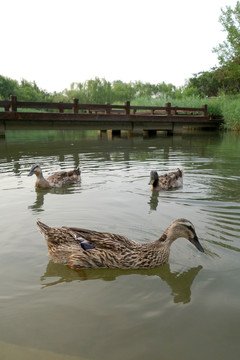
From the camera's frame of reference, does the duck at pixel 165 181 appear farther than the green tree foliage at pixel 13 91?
No

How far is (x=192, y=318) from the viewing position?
2.96m

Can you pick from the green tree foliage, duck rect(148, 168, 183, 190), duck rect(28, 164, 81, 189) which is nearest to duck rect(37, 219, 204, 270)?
duck rect(148, 168, 183, 190)

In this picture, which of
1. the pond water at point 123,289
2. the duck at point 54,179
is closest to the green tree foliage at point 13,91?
the duck at point 54,179

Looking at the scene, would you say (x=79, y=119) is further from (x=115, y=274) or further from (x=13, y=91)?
(x=13, y=91)

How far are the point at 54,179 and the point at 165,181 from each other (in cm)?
293

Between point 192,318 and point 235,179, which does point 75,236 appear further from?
point 235,179

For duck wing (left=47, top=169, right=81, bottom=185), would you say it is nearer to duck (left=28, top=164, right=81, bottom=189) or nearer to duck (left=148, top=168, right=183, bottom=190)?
duck (left=28, top=164, right=81, bottom=189)

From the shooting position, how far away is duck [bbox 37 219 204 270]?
3.95 metres

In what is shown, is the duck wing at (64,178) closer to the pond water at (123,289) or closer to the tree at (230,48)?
the pond water at (123,289)

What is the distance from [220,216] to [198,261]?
1892mm

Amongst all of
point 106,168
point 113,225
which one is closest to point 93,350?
point 113,225

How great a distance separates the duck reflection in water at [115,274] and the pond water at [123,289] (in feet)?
0.04

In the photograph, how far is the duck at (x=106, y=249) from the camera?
3945 mm

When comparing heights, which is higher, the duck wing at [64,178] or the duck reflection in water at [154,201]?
the duck wing at [64,178]
